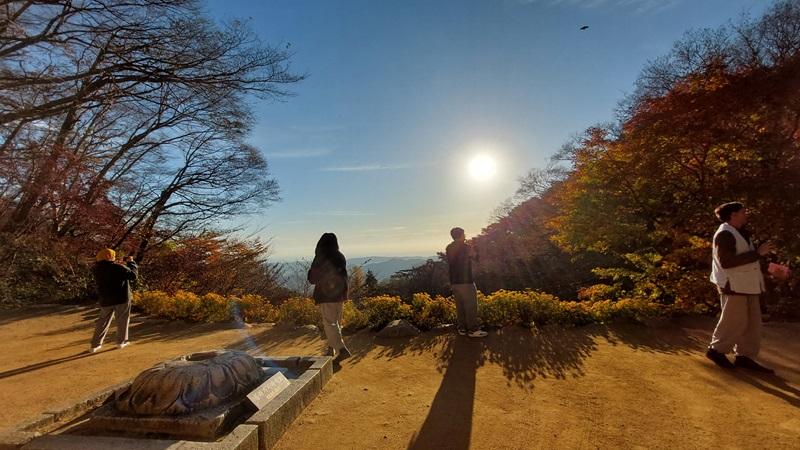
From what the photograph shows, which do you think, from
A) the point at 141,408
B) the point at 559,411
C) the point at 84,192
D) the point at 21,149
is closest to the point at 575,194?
the point at 559,411

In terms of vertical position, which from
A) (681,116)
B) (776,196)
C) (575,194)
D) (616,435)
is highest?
(681,116)

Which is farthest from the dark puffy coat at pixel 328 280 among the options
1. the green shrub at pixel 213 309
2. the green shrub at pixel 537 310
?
the green shrub at pixel 213 309

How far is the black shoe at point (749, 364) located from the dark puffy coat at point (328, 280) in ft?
15.2

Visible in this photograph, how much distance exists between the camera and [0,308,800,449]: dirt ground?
312 centimetres

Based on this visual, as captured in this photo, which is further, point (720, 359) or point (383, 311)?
point (383, 311)

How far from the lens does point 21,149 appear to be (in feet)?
26.3

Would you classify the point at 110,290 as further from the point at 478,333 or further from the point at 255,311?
the point at 478,333

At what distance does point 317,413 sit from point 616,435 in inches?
100

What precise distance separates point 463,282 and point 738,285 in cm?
324

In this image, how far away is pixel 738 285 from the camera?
405cm

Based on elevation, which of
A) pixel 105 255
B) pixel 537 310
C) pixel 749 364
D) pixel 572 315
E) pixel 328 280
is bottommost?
pixel 749 364

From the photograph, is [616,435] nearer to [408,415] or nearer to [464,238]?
[408,415]

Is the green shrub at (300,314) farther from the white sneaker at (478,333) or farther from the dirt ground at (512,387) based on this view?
the white sneaker at (478,333)

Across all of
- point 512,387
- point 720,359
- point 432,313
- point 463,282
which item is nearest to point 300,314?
point 432,313
